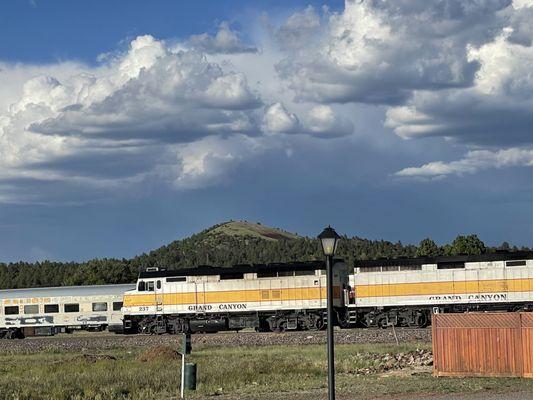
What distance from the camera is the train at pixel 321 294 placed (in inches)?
2292

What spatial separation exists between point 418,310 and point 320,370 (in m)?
26.5

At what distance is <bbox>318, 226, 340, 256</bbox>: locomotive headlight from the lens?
62.2 ft

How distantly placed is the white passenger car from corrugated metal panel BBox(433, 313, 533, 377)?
142 ft

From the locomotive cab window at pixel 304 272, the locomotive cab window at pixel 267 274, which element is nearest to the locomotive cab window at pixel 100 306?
the locomotive cab window at pixel 267 274

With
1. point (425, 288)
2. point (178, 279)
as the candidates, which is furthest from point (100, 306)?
point (425, 288)

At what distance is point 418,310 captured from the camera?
195 feet

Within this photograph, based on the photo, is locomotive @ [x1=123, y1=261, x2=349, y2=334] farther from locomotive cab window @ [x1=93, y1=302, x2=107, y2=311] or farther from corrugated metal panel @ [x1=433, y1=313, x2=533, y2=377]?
corrugated metal panel @ [x1=433, y1=313, x2=533, y2=377]

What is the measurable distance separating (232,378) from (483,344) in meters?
9.61

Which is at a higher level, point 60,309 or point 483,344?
point 60,309

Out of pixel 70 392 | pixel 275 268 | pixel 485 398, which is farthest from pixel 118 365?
pixel 275 268

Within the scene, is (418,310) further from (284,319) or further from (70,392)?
(70,392)

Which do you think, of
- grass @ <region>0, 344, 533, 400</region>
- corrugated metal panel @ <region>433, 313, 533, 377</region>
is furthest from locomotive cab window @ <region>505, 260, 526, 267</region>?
corrugated metal panel @ <region>433, 313, 533, 377</region>

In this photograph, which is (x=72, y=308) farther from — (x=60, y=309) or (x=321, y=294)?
(x=321, y=294)

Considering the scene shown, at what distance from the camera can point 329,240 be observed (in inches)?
746
